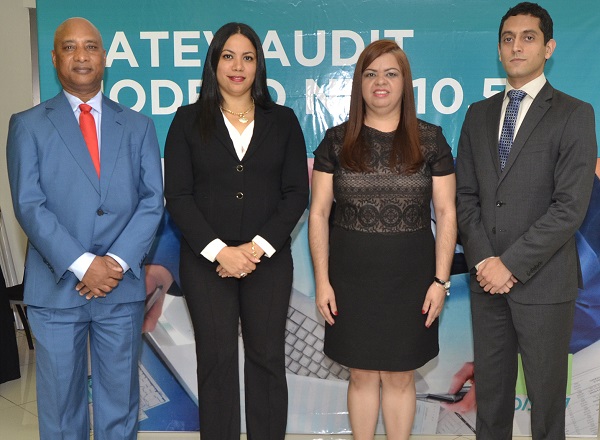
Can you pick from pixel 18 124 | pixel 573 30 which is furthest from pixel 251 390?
pixel 573 30

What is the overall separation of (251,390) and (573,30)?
2.21 meters

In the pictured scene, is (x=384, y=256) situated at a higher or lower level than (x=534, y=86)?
→ lower

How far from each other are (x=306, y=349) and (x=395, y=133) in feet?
4.31

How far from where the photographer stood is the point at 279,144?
2.54 m

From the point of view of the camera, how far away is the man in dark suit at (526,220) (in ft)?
7.74

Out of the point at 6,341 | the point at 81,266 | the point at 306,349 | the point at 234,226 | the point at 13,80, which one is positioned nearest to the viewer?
the point at 81,266

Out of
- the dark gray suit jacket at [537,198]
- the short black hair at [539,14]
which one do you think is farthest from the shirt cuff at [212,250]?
the short black hair at [539,14]

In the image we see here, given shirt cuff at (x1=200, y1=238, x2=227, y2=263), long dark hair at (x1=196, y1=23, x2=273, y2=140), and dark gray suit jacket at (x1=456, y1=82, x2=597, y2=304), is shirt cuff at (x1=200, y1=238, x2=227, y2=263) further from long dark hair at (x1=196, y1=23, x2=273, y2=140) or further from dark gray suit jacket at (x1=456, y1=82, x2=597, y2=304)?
dark gray suit jacket at (x1=456, y1=82, x2=597, y2=304)

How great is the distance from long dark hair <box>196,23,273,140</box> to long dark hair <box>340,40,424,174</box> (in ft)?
1.19

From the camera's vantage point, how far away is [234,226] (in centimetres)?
247

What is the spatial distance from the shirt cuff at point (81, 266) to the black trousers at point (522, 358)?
150 centimetres

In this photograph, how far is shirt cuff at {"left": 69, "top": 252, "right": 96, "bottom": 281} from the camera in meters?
2.37

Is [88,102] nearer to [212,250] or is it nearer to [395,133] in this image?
[212,250]

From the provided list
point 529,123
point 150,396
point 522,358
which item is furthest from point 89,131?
point 522,358
